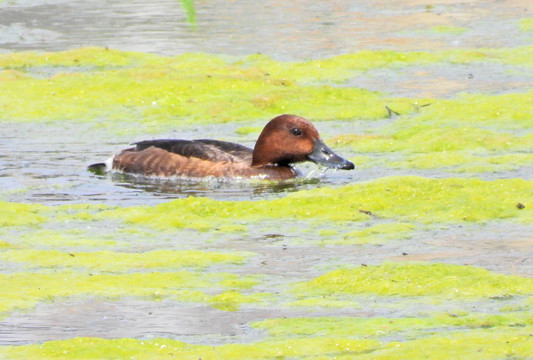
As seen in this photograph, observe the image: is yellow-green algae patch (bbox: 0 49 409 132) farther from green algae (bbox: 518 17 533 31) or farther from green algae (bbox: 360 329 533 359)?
green algae (bbox: 360 329 533 359)

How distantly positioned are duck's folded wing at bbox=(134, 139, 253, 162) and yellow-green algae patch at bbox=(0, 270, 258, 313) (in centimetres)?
348

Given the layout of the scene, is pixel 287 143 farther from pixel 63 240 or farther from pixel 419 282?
pixel 419 282

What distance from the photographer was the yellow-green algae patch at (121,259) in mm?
7914

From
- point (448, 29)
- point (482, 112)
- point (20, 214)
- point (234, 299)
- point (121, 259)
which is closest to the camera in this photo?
point (234, 299)

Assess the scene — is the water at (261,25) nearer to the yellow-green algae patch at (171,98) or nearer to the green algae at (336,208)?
the yellow-green algae patch at (171,98)

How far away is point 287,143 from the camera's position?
1127 centimetres

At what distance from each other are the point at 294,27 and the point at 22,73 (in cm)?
581

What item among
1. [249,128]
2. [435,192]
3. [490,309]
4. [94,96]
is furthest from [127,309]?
[94,96]

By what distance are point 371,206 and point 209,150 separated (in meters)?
2.12

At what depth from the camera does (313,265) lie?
7914mm

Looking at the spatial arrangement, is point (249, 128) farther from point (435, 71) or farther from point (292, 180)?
point (435, 71)

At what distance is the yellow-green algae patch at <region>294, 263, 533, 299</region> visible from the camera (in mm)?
7129

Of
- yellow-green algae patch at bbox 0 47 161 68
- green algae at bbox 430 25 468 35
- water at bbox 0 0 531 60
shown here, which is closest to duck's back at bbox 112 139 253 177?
yellow-green algae patch at bbox 0 47 161 68

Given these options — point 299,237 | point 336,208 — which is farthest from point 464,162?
point 299,237
